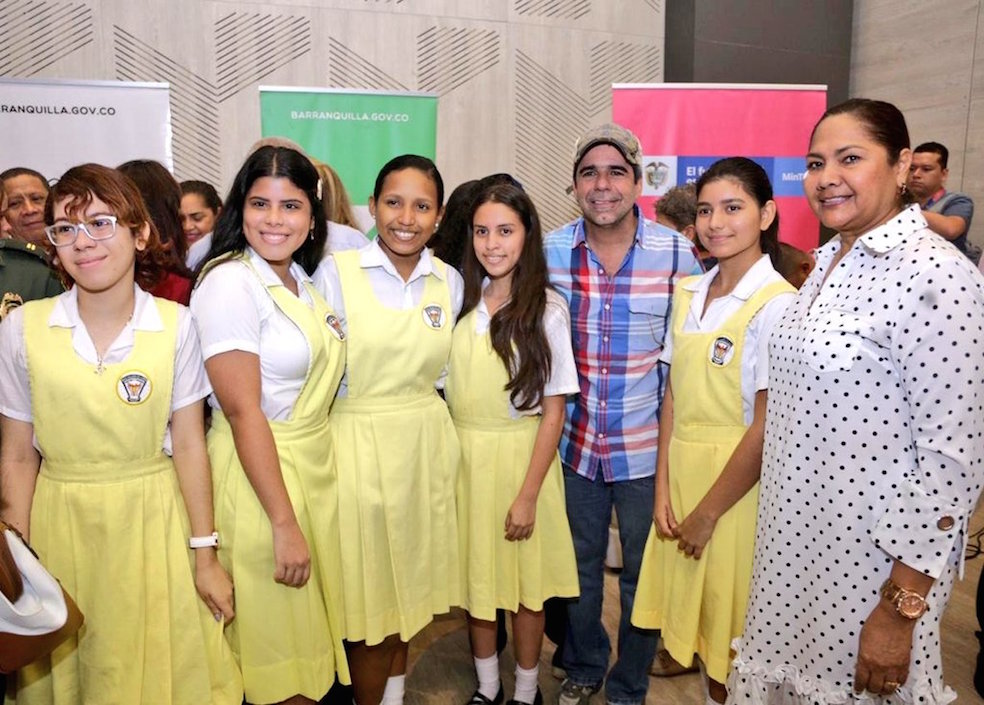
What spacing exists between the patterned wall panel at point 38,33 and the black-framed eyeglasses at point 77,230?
3970 mm

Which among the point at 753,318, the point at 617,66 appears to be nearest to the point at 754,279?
the point at 753,318

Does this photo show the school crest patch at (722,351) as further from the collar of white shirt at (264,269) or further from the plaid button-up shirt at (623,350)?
the collar of white shirt at (264,269)

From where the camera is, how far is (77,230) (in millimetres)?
1696

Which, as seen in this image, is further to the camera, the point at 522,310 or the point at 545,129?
the point at 545,129

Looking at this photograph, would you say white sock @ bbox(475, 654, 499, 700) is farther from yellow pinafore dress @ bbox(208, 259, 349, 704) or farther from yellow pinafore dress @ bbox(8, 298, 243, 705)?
yellow pinafore dress @ bbox(8, 298, 243, 705)

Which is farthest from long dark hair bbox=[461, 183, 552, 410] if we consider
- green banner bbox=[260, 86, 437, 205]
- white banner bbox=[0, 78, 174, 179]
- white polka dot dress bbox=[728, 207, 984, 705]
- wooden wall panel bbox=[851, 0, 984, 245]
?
wooden wall panel bbox=[851, 0, 984, 245]

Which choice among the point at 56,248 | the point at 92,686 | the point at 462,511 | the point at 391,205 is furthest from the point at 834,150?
the point at 92,686

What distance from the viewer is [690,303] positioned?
7.45 feet

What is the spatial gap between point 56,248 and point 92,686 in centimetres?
100

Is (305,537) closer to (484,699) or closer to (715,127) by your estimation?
(484,699)

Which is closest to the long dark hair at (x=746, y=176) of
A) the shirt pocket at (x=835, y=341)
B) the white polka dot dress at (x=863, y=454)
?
the white polka dot dress at (x=863, y=454)

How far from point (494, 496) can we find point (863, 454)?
1169mm

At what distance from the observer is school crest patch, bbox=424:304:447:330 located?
2.24 metres

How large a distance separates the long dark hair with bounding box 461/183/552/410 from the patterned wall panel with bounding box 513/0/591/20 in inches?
157
